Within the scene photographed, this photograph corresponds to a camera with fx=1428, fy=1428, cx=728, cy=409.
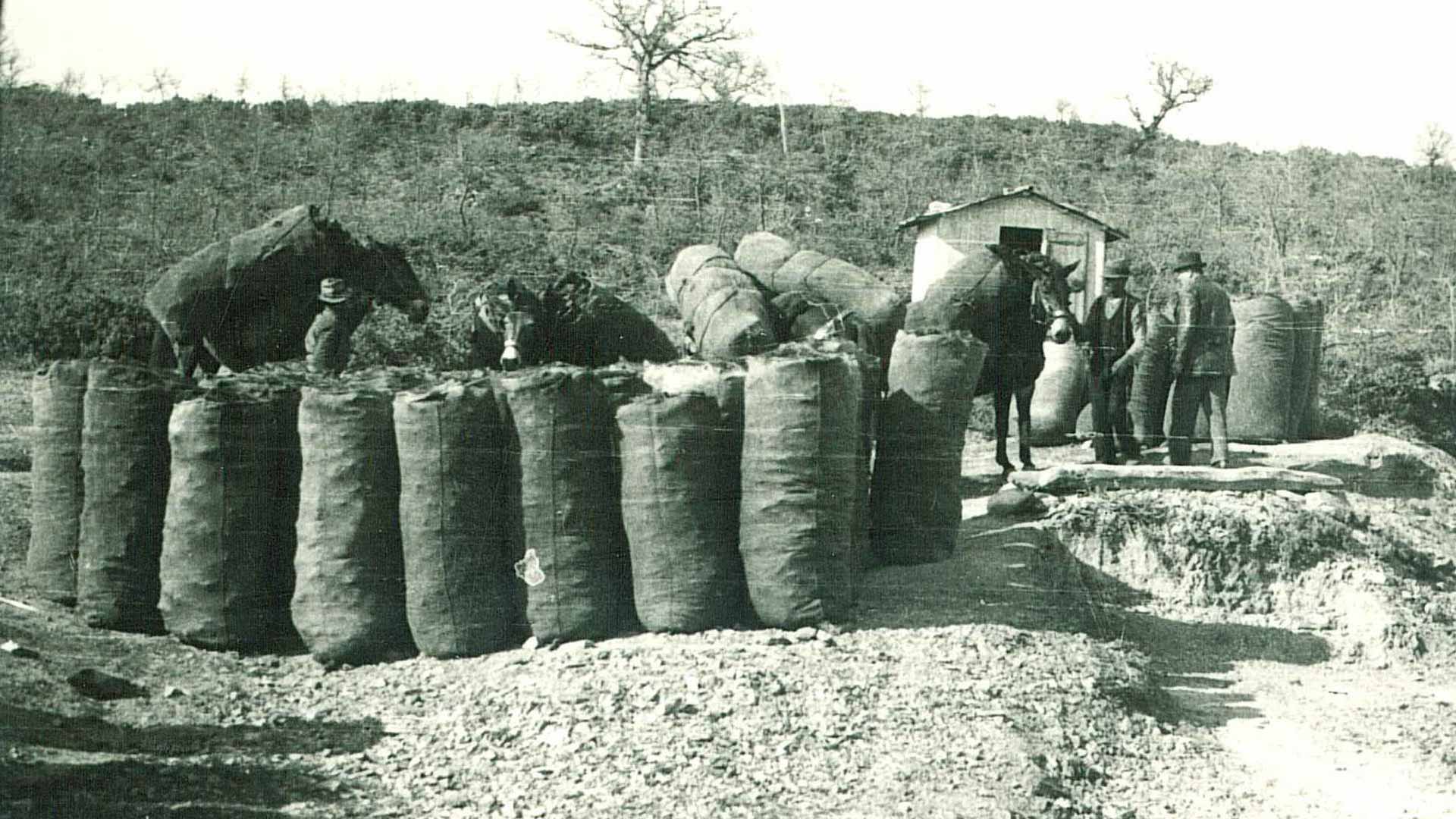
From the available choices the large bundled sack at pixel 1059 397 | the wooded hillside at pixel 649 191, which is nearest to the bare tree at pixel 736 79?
the wooded hillside at pixel 649 191

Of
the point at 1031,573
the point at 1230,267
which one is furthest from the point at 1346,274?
the point at 1031,573

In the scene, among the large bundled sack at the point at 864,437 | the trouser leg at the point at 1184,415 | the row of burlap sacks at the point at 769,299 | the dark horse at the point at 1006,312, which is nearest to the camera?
the large bundled sack at the point at 864,437

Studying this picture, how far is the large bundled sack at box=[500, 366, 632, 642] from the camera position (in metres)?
7.86

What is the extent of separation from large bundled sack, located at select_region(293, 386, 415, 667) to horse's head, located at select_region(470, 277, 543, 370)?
272 centimetres

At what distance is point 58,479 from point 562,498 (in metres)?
3.64

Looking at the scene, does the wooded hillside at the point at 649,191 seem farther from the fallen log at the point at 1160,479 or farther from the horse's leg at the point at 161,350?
the fallen log at the point at 1160,479

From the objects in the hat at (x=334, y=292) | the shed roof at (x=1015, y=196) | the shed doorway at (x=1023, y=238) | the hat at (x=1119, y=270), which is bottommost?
the hat at (x=334, y=292)

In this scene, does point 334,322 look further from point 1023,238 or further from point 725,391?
point 1023,238

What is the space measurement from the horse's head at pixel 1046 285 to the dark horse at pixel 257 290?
5.20 meters

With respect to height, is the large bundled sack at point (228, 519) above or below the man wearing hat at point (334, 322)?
below

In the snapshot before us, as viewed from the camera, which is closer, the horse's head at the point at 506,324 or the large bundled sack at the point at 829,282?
the horse's head at the point at 506,324

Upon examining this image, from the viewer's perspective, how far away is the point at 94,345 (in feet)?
A: 60.4

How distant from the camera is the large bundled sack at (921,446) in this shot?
964 cm

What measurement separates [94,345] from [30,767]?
1375 centimetres
